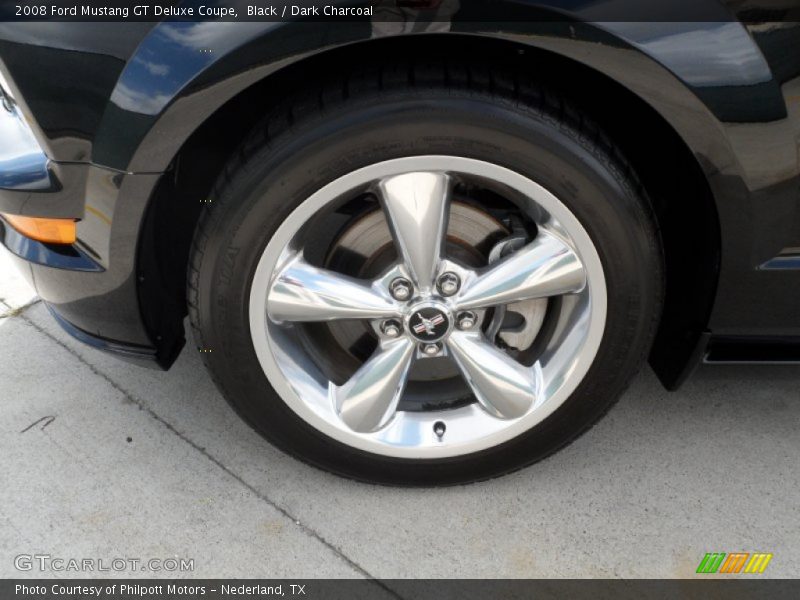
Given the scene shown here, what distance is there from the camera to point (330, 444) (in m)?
1.77

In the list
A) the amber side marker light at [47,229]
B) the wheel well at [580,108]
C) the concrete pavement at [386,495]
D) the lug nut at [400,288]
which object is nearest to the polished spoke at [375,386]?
the lug nut at [400,288]

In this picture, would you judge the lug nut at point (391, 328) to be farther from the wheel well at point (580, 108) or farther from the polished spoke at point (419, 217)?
the wheel well at point (580, 108)

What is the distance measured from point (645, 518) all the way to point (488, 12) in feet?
4.09

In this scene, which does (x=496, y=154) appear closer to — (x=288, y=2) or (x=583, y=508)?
(x=288, y=2)

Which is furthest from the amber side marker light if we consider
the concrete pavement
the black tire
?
the concrete pavement

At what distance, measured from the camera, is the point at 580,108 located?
156 cm

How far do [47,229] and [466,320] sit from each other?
97 cm

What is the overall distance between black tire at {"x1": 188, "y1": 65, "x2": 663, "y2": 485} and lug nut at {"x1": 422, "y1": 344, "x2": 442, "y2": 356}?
376 millimetres

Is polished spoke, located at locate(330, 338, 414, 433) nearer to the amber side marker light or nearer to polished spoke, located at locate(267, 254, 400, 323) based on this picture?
polished spoke, located at locate(267, 254, 400, 323)

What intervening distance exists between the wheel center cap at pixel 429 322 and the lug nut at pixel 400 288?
41mm

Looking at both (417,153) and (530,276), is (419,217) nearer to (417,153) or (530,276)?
(417,153)

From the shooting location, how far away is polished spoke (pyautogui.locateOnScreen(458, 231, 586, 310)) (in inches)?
62.4

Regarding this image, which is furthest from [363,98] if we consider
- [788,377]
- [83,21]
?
[788,377]

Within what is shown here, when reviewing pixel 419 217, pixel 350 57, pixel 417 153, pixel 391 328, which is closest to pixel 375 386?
pixel 391 328
